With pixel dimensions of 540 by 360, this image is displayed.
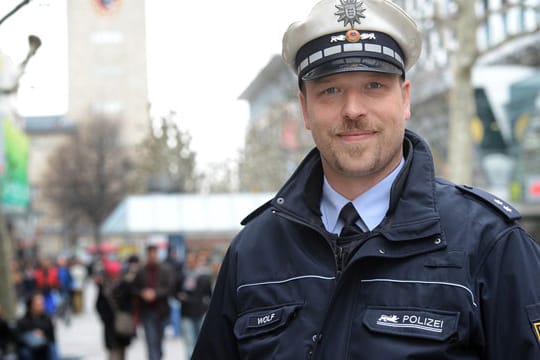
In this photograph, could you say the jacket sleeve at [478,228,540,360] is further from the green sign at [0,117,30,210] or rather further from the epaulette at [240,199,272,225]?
the green sign at [0,117,30,210]

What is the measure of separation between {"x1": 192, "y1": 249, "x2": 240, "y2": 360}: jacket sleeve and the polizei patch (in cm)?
49

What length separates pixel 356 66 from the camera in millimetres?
2234

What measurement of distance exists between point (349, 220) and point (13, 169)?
36975mm

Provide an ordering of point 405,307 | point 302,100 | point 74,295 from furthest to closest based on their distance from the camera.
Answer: point 74,295
point 302,100
point 405,307

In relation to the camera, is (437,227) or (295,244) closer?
(437,227)

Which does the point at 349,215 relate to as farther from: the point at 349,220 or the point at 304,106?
the point at 304,106

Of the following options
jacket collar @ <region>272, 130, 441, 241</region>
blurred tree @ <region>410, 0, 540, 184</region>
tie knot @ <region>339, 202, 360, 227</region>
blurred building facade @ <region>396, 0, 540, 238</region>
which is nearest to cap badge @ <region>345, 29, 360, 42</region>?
jacket collar @ <region>272, 130, 441, 241</region>

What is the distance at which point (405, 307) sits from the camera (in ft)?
6.86

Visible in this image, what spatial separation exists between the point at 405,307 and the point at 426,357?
5.1 inches

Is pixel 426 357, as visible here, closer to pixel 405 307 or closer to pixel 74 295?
pixel 405 307

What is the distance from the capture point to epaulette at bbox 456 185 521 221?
6.89ft

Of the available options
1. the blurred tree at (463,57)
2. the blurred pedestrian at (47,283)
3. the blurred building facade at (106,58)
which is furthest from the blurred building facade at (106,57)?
the blurred tree at (463,57)


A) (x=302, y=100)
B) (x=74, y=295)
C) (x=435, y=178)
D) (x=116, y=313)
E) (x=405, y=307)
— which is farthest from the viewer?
(x=74, y=295)

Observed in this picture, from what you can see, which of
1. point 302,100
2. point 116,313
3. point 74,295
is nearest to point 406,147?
point 302,100
